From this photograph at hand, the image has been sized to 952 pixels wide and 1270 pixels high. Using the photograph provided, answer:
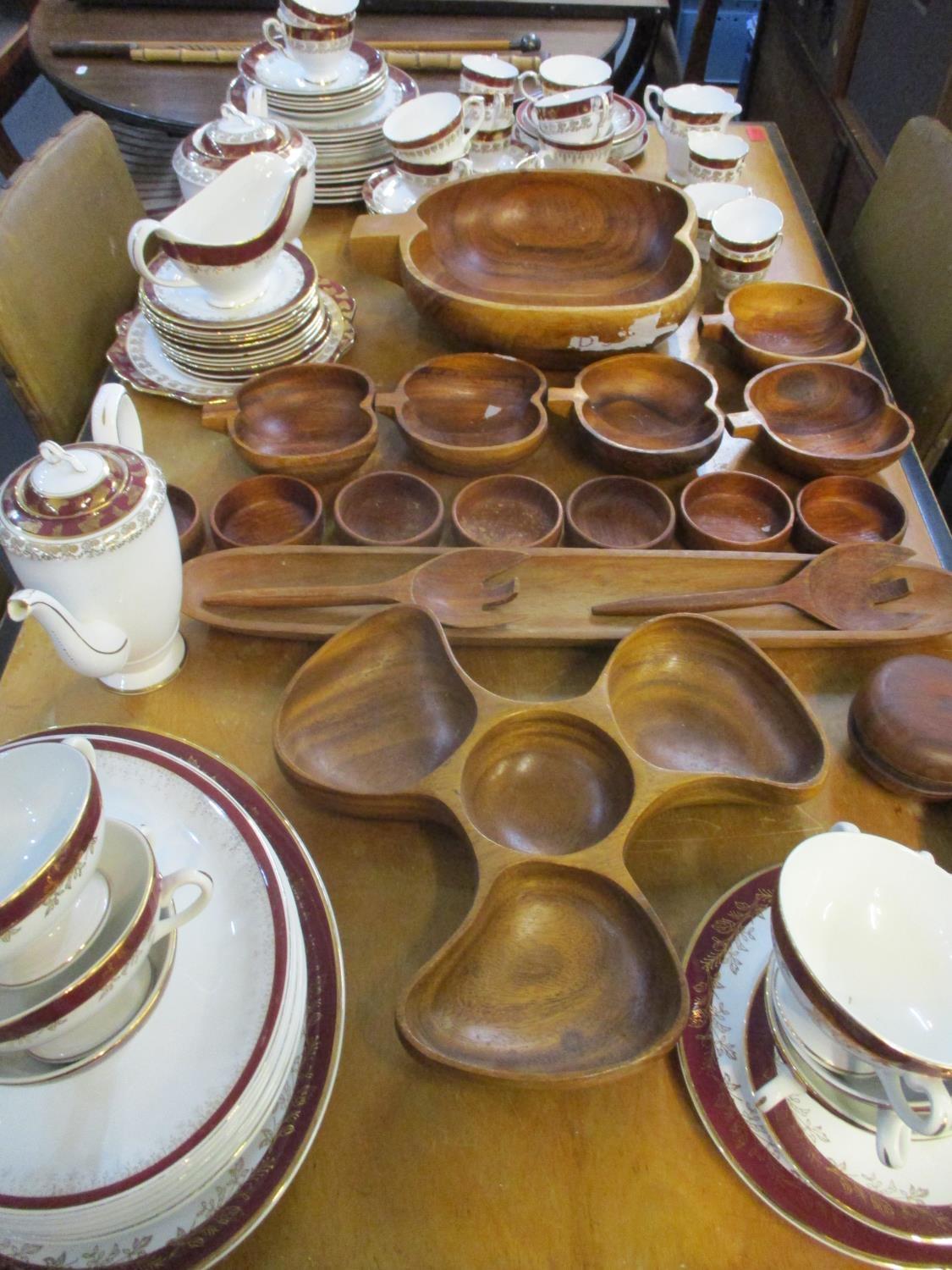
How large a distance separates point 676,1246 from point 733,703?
1.25ft

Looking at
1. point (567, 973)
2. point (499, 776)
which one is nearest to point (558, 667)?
point (499, 776)

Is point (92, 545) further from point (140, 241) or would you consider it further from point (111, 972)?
point (140, 241)

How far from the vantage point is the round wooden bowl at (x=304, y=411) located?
905mm

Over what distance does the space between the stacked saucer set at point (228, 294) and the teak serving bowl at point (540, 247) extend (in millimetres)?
95

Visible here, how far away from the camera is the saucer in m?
0.44

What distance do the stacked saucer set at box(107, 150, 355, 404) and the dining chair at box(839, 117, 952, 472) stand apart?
0.81m

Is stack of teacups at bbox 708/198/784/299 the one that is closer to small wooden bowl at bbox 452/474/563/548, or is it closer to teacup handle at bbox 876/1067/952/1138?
small wooden bowl at bbox 452/474/563/548

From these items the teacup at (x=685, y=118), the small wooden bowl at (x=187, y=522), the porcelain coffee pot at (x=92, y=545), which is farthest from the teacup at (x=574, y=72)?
the porcelain coffee pot at (x=92, y=545)

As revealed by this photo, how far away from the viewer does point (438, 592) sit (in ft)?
2.43

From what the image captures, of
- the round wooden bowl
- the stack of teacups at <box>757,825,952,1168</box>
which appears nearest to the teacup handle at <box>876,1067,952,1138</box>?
the stack of teacups at <box>757,825,952,1168</box>

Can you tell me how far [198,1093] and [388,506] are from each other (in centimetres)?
58

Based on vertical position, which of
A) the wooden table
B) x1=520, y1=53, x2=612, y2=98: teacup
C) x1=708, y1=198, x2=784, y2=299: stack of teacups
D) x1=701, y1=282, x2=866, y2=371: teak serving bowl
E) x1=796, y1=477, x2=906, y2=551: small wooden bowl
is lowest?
the wooden table

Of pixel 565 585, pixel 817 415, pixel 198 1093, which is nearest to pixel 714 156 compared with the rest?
pixel 817 415

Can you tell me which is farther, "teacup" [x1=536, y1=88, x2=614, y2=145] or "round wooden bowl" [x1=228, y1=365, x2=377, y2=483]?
"teacup" [x1=536, y1=88, x2=614, y2=145]
